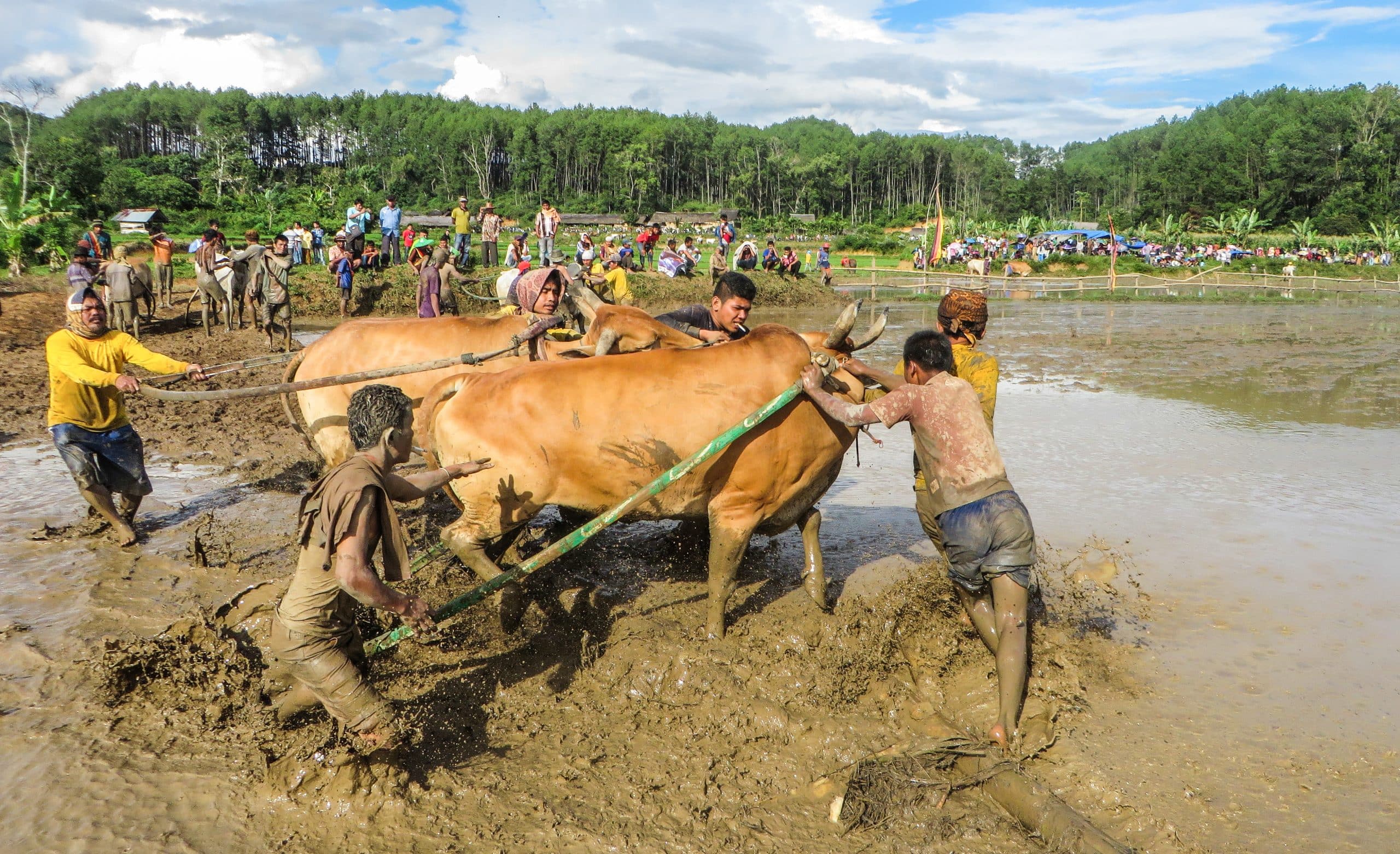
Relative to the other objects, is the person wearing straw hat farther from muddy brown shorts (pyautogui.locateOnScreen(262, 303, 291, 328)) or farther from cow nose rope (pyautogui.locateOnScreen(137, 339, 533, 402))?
cow nose rope (pyautogui.locateOnScreen(137, 339, 533, 402))

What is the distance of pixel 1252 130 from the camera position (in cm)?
11300

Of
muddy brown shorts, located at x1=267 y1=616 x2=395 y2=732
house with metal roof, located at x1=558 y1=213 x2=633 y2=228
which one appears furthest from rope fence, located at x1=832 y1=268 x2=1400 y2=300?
muddy brown shorts, located at x1=267 y1=616 x2=395 y2=732

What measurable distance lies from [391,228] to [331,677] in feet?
72.7

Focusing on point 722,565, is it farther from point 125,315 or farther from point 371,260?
point 371,260

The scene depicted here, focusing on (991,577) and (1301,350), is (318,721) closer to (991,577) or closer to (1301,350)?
(991,577)

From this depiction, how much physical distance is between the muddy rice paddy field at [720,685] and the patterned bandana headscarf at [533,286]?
1.83 metres

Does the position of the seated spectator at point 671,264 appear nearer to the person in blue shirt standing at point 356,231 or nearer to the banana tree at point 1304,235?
the person in blue shirt standing at point 356,231

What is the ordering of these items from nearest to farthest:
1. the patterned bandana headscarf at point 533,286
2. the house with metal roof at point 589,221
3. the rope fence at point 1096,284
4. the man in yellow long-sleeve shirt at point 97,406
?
the man in yellow long-sleeve shirt at point 97,406
the patterned bandana headscarf at point 533,286
the rope fence at point 1096,284
the house with metal roof at point 589,221

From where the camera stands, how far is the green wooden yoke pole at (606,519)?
434 centimetres

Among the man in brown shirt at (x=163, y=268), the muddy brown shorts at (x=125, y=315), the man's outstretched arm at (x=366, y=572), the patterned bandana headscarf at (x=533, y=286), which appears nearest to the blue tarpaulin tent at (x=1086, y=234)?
the man in brown shirt at (x=163, y=268)

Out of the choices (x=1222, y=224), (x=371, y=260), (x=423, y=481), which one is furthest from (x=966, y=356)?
(x=1222, y=224)

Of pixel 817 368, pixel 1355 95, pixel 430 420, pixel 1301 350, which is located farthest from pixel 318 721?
pixel 1355 95

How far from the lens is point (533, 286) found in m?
7.41

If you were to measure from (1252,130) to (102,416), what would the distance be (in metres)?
132
